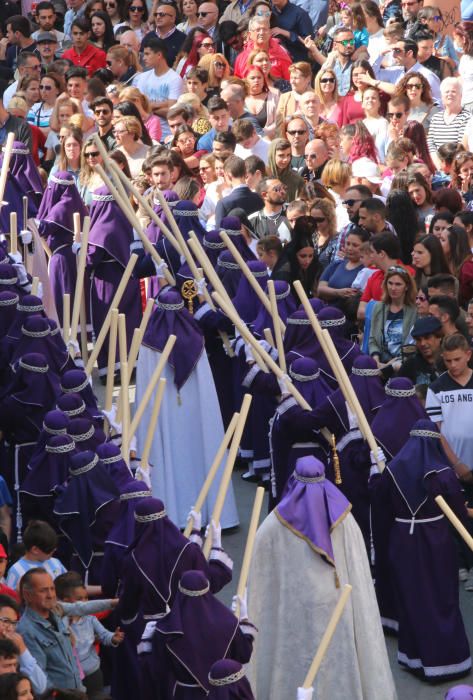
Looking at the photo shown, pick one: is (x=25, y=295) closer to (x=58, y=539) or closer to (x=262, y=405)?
(x=262, y=405)

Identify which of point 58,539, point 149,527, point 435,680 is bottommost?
point 435,680

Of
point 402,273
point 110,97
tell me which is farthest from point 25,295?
point 110,97

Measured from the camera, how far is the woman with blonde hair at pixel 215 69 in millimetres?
17391

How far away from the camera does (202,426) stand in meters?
11.8

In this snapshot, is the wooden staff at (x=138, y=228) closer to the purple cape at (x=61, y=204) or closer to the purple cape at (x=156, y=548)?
the purple cape at (x=61, y=204)

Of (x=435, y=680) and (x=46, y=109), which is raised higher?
(x=46, y=109)

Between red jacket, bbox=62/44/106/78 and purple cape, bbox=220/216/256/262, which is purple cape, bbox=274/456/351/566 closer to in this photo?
purple cape, bbox=220/216/256/262

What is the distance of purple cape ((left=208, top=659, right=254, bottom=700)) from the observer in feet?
25.7

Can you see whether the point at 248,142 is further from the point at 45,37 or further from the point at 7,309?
the point at 45,37

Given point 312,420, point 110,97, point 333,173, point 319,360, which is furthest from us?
point 110,97

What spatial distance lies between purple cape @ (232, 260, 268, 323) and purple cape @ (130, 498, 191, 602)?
145 inches

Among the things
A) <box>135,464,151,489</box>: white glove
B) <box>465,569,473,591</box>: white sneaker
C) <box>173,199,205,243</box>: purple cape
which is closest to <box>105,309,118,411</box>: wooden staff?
<box>135,464,151,489</box>: white glove

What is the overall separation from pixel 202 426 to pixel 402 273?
1813 millimetres

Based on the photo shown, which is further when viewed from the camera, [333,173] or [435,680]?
[333,173]
